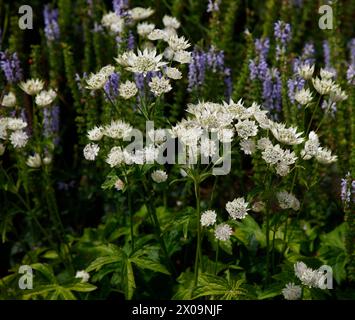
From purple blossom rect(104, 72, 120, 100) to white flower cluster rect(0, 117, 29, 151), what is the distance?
59 cm

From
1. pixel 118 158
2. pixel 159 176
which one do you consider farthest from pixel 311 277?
pixel 118 158

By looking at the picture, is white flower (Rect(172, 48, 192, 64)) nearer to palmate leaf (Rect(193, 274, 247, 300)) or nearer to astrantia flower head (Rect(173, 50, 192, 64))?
astrantia flower head (Rect(173, 50, 192, 64))

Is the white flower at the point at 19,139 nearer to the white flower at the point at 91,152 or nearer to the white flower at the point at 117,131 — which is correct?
the white flower at the point at 91,152

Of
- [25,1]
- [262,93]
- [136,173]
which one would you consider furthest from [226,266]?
[25,1]

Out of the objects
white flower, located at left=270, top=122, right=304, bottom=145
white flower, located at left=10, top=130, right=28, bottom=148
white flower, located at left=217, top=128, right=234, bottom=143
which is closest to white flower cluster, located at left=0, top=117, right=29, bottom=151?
white flower, located at left=10, top=130, right=28, bottom=148

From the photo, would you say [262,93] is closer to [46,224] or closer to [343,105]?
[343,105]

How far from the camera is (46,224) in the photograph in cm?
388

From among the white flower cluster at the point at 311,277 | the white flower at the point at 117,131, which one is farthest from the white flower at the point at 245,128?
the white flower cluster at the point at 311,277

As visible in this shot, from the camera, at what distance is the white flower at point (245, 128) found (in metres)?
2.46

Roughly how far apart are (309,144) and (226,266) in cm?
77

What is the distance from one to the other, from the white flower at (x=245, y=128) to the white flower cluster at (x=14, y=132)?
1.07 metres

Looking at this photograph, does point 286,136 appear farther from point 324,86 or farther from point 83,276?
point 83,276

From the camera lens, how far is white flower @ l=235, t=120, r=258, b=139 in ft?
8.07

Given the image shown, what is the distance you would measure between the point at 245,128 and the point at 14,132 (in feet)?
4.01
